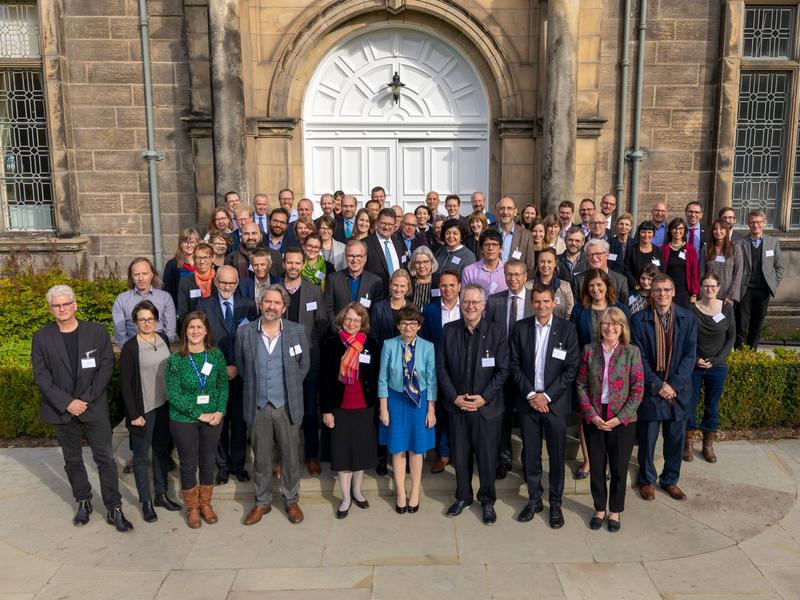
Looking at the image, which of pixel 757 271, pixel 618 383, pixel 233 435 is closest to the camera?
pixel 618 383

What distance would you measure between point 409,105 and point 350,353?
672 centimetres

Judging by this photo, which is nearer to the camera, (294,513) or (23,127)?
(294,513)

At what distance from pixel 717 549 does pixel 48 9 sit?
1103 centimetres

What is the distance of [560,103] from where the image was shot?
389 inches

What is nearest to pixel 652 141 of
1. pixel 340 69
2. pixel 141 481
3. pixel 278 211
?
pixel 340 69

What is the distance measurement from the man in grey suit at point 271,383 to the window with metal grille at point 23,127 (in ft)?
24.6

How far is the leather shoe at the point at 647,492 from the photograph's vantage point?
561cm

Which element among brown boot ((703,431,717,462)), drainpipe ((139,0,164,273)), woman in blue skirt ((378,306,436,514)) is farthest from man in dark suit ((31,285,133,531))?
drainpipe ((139,0,164,273))

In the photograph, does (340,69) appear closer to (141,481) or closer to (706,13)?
(706,13)

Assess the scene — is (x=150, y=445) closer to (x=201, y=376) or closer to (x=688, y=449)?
(x=201, y=376)

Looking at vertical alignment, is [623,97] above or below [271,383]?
above

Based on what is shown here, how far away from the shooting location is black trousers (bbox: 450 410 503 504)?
527 centimetres

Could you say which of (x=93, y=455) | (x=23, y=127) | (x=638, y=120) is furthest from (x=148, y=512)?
(x=638, y=120)

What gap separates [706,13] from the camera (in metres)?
10.4
